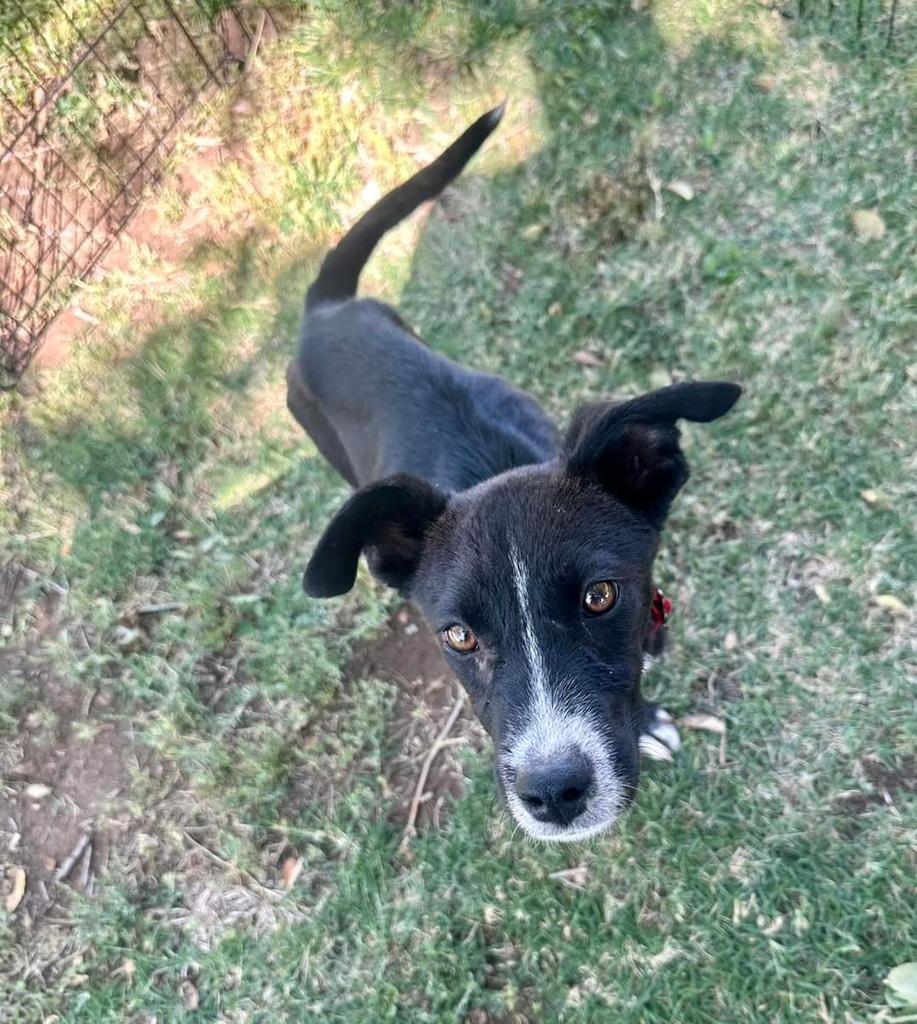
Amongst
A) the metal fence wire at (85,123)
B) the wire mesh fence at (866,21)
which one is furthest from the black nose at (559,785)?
the metal fence wire at (85,123)

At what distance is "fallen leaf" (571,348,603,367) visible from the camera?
459 centimetres

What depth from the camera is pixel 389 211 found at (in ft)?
13.2

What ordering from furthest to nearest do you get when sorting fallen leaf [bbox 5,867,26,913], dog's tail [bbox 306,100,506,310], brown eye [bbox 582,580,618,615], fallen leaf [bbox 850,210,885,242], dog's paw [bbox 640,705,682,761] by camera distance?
1. fallen leaf [bbox 850,210,885,242]
2. fallen leaf [bbox 5,867,26,913]
3. dog's tail [bbox 306,100,506,310]
4. dog's paw [bbox 640,705,682,761]
5. brown eye [bbox 582,580,618,615]

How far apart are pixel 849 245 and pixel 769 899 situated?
3172 mm

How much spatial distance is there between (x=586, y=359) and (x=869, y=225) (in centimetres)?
157

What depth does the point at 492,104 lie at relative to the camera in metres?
5.30

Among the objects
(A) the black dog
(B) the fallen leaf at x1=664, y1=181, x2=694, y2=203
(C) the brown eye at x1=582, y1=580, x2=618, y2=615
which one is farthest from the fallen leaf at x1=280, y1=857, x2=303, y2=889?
(B) the fallen leaf at x1=664, y1=181, x2=694, y2=203

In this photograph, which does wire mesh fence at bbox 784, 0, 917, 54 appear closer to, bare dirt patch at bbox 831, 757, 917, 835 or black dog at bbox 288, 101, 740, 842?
black dog at bbox 288, 101, 740, 842

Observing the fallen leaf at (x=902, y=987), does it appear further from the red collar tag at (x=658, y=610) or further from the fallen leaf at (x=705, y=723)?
the red collar tag at (x=658, y=610)

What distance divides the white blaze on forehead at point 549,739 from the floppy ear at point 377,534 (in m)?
0.44

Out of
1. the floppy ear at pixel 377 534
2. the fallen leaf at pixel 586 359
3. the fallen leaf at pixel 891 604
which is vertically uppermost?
the floppy ear at pixel 377 534

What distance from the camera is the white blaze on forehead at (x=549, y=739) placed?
7.80 feet

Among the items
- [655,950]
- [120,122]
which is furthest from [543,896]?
[120,122]

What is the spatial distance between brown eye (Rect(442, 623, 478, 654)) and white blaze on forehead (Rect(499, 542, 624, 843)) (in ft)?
0.68
